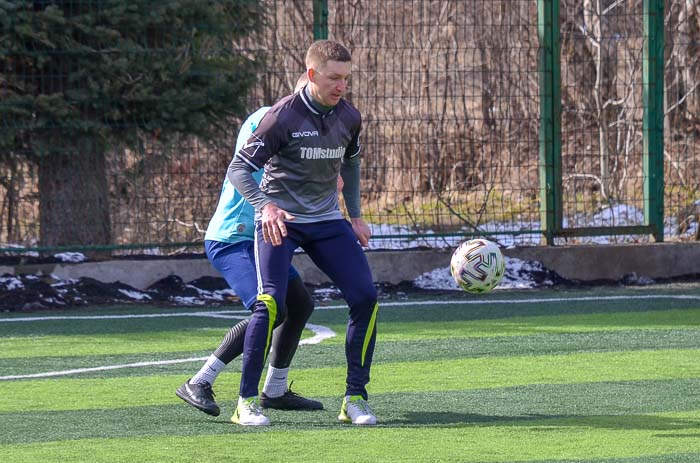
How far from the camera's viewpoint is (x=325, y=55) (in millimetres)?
6215

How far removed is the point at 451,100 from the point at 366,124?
0.93 m

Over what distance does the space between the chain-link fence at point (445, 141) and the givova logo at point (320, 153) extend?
642 centimetres

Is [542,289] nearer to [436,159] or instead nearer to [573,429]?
[436,159]

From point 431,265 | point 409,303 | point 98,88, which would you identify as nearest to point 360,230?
point 409,303

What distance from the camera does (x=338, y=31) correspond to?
42.6ft

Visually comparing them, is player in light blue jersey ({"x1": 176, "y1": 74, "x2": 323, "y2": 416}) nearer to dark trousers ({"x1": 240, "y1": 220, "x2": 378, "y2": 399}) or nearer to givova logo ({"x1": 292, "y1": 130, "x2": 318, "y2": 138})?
dark trousers ({"x1": 240, "y1": 220, "x2": 378, "y2": 399})

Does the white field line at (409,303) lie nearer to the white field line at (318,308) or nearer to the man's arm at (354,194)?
the white field line at (318,308)

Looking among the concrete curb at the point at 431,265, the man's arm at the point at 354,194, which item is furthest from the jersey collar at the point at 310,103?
the concrete curb at the point at 431,265

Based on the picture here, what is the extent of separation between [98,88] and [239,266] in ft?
20.6

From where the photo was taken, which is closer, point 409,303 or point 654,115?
point 409,303

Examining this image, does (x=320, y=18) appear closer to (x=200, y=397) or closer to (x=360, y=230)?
(x=360, y=230)

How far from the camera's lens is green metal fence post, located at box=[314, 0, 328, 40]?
12.9 meters

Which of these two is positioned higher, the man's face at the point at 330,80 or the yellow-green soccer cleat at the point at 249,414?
the man's face at the point at 330,80

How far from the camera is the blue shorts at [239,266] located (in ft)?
21.6
